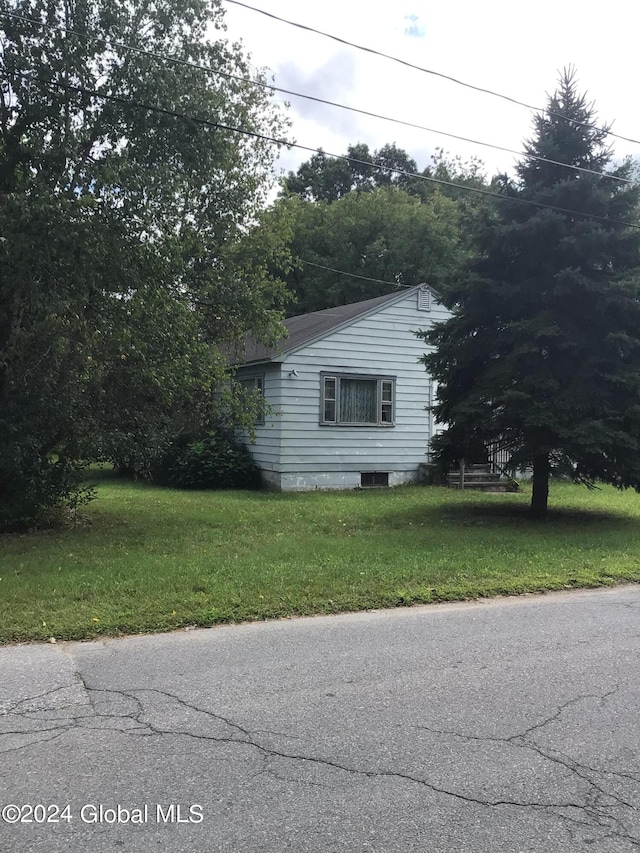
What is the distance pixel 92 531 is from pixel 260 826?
824cm

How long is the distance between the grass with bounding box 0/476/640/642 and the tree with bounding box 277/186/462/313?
858 inches

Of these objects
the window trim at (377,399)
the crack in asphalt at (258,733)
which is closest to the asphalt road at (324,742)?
the crack in asphalt at (258,733)

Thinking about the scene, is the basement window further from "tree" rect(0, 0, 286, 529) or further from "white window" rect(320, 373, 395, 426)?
"tree" rect(0, 0, 286, 529)

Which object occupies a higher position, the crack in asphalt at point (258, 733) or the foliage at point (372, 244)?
the foliage at point (372, 244)

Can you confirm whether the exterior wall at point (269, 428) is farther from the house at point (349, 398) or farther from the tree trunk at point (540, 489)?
the tree trunk at point (540, 489)

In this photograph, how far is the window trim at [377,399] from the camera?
17.4 metres

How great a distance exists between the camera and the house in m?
17.0

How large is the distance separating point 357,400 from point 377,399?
55 cm

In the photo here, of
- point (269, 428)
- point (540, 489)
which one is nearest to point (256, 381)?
point (269, 428)

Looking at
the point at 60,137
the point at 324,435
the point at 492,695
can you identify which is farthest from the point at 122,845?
the point at 324,435

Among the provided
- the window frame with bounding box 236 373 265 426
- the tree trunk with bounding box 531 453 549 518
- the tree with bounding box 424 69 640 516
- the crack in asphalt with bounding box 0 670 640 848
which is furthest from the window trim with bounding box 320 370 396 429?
the crack in asphalt with bounding box 0 670 640 848

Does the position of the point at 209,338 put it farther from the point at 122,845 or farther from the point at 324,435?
the point at 122,845

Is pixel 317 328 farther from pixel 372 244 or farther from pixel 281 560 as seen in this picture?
pixel 372 244

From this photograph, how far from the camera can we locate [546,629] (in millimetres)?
6094
